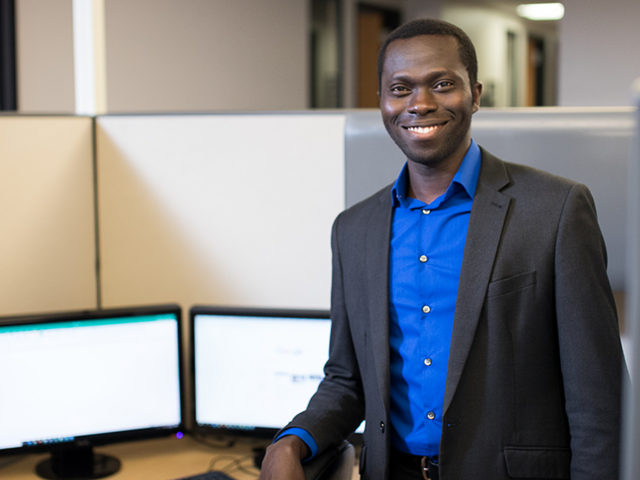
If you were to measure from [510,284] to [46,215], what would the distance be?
1122 mm

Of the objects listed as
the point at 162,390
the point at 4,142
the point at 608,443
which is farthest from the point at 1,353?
the point at 608,443

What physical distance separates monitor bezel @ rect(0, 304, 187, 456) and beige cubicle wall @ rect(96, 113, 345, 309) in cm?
19

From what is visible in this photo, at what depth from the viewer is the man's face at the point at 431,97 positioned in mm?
1069

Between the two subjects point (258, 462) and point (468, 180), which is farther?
point (258, 462)

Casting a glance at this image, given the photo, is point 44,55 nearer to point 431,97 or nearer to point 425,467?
point 431,97

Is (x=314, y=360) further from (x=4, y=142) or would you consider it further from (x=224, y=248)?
(x=4, y=142)

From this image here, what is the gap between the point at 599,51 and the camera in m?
3.29

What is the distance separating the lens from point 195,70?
14.1 feet

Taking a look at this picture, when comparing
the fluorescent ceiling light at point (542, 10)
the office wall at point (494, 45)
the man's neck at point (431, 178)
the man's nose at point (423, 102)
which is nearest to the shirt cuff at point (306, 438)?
the man's neck at point (431, 178)

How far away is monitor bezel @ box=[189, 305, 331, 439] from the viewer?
58.6 inches

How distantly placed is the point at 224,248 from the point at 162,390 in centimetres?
38

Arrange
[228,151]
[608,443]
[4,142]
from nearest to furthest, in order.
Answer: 1. [608,443]
2. [4,142]
3. [228,151]

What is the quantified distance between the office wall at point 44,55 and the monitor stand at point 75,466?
2.34m

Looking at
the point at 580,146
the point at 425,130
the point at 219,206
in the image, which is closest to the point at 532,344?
the point at 425,130
